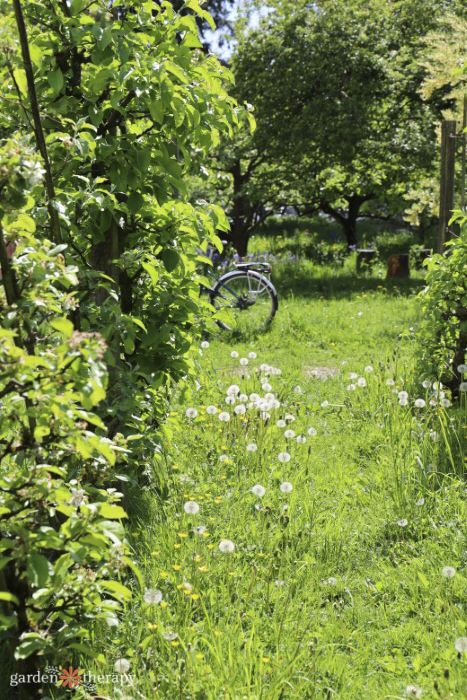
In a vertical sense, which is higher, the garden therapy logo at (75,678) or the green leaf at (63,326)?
the green leaf at (63,326)

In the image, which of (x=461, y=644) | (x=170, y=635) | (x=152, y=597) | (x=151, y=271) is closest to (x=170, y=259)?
(x=151, y=271)

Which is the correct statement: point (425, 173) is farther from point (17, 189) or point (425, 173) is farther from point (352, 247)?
point (17, 189)

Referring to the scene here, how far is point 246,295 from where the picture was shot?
8.74 meters

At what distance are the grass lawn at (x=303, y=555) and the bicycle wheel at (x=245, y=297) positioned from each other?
3062mm

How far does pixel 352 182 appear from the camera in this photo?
1395 cm

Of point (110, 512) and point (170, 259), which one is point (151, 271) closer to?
point (170, 259)

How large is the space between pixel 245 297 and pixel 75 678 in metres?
6.84

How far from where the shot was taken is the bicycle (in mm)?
8180

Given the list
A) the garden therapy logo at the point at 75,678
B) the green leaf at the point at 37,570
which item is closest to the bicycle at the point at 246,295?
the garden therapy logo at the point at 75,678

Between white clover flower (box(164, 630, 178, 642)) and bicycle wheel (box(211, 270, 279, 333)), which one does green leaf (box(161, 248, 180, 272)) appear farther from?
bicycle wheel (box(211, 270, 279, 333))

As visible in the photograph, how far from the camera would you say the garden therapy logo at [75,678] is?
79.8 inches

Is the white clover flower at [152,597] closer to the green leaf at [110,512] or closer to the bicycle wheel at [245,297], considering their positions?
the green leaf at [110,512]

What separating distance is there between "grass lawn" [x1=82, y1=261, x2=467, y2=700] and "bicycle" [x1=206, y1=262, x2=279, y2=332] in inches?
121

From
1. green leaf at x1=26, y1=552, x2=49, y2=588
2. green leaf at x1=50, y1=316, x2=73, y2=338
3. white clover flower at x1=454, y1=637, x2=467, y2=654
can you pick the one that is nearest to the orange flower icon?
green leaf at x1=26, y1=552, x2=49, y2=588
